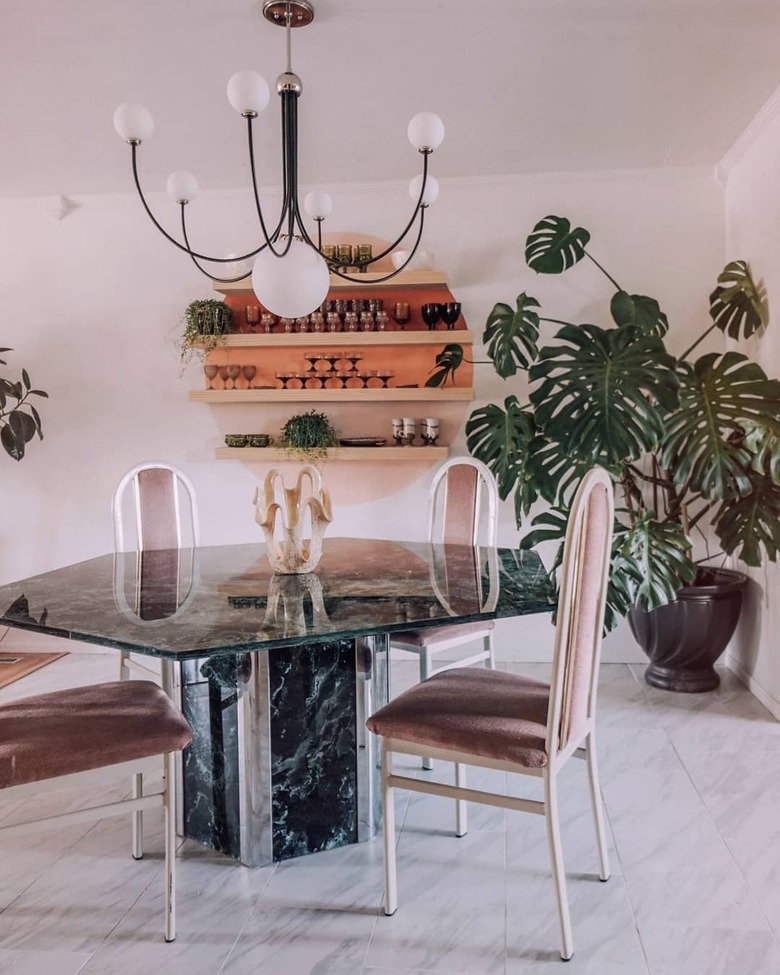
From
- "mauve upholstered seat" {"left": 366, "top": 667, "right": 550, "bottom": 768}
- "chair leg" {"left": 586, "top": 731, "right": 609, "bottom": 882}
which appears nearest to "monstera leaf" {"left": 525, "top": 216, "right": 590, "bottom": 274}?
"mauve upholstered seat" {"left": 366, "top": 667, "right": 550, "bottom": 768}

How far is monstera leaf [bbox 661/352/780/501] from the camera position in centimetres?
309

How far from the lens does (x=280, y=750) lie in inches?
83.2

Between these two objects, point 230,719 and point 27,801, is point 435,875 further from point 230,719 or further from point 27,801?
point 27,801

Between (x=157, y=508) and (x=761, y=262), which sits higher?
(x=761, y=262)

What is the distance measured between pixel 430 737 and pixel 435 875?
0.50 m

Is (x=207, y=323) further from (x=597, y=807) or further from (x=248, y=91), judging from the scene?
(x=597, y=807)

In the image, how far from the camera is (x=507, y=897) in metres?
1.96

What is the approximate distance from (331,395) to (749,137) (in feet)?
7.12

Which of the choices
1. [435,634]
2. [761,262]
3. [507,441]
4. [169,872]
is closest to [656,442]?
[507,441]

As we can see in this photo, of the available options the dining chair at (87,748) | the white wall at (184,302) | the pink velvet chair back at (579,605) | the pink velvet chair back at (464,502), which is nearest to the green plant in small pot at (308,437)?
the white wall at (184,302)

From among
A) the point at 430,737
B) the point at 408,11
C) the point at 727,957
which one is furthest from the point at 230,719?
the point at 408,11

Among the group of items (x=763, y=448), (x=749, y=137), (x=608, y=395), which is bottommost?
(x=763, y=448)

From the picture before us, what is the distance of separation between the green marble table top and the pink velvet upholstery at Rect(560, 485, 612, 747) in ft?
0.36

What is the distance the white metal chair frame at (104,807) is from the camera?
1.66 metres
